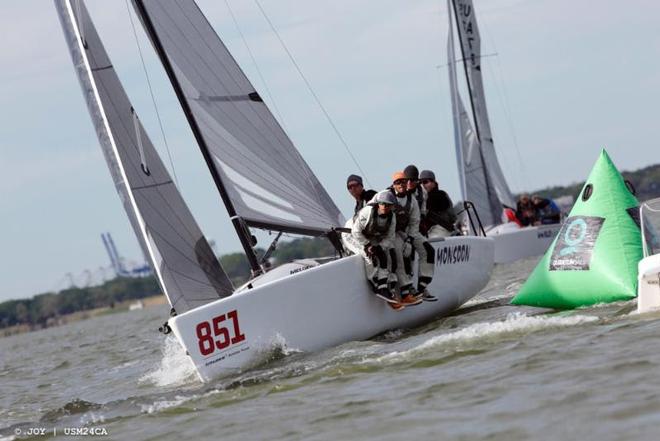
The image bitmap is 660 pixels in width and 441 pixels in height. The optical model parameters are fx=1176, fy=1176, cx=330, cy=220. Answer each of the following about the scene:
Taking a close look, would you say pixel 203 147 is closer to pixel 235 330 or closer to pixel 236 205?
pixel 236 205

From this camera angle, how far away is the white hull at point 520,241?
2488cm

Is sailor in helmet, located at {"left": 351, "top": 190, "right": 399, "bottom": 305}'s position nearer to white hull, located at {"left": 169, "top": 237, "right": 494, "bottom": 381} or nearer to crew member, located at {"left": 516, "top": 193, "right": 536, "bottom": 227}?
white hull, located at {"left": 169, "top": 237, "right": 494, "bottom": 381}

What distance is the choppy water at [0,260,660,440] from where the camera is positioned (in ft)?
18.4

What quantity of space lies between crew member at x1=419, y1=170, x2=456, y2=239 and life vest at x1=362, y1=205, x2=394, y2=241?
1.66 m

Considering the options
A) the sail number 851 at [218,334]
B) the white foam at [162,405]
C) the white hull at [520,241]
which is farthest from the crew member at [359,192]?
the white hull at [520,241]

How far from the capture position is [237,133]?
10391 mm

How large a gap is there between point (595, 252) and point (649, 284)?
59.2 inches

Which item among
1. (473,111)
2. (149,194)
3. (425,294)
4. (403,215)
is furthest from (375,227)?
(473,111)

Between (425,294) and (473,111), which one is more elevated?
(473,111)

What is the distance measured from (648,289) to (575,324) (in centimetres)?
58

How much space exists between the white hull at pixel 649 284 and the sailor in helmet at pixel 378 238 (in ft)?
7.02

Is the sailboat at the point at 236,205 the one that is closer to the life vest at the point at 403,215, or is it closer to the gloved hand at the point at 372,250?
the gloved hand at the point at 372,250

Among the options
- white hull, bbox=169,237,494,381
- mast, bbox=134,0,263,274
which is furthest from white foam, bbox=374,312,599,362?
mast, bbox=134,0,263,274

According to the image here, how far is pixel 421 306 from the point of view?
412 inches
